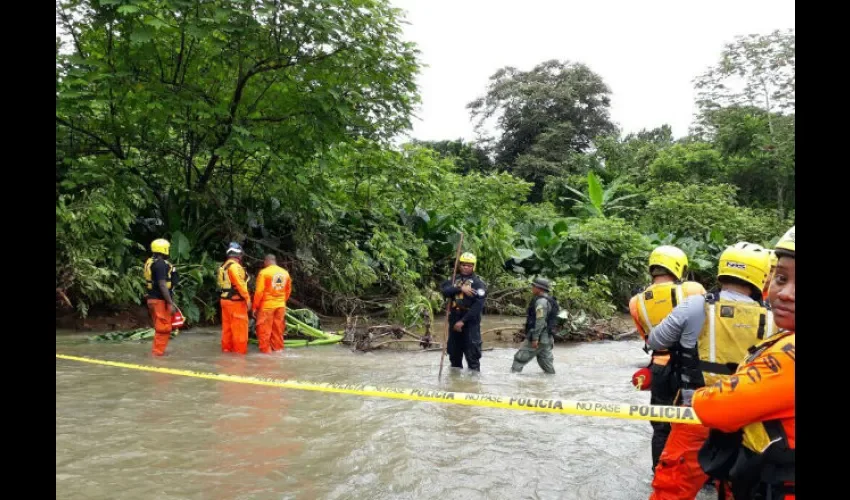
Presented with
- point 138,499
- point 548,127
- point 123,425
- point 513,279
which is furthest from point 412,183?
point 548,127

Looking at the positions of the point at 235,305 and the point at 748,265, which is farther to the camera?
the point at 235,305

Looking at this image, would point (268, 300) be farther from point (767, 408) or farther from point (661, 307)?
point (767, 408)

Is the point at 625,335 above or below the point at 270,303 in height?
below

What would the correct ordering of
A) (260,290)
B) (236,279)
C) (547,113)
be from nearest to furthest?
(236,279) < (260,290) < (547,113)

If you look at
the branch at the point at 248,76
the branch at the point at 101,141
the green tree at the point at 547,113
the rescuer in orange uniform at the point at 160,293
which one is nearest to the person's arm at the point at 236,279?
the rescuer in orange uniform at the point at 160,293

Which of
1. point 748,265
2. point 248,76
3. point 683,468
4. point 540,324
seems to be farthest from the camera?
point 248,76

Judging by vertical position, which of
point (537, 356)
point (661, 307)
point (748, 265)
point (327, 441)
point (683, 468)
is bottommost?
point (327, 441)

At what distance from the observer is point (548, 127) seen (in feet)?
118

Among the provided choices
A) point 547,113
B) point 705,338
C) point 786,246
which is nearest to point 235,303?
point 705,338

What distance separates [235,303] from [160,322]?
1.20 m

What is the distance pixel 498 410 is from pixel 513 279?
9.58m

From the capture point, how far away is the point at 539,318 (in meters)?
8.62

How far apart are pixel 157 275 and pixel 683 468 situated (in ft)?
27.0
